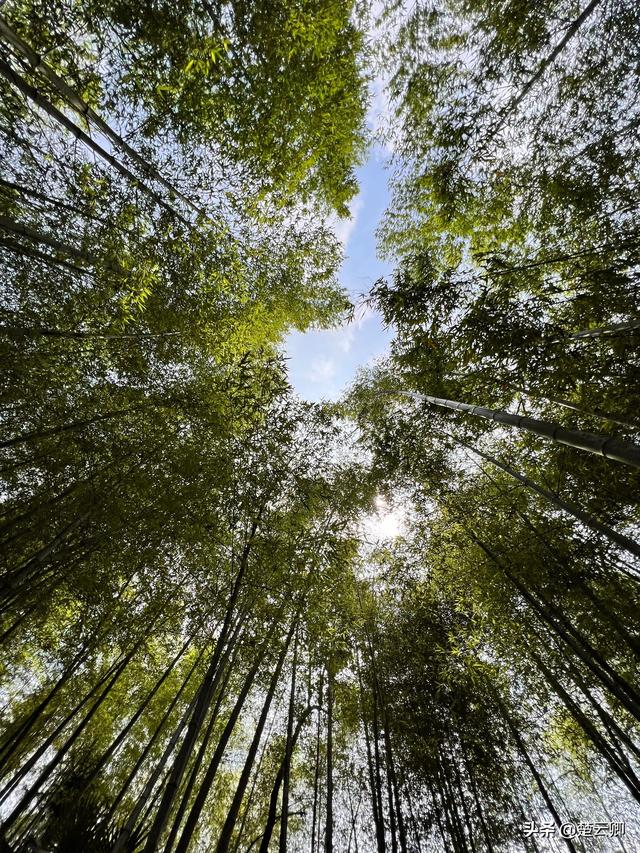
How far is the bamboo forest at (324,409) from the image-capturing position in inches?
99.5

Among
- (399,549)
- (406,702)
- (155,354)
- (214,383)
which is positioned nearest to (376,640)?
(406,702)

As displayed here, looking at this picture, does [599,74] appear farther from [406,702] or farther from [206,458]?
[406,702]

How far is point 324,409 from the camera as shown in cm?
512

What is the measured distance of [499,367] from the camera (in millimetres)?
2684

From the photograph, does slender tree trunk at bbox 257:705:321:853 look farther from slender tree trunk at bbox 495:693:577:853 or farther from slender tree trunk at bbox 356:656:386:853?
slender tree trunk at bbox 495:693:577:853

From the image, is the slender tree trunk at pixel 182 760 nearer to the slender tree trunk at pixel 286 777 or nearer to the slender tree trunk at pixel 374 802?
the slender tree trunk at pixel 286 777

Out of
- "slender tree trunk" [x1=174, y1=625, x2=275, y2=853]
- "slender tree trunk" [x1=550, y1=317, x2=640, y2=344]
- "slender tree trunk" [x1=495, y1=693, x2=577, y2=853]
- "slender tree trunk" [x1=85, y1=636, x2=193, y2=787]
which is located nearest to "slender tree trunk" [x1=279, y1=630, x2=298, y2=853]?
"slender tree trunk" [x1=174, y1=625, x2=275, y2=853]

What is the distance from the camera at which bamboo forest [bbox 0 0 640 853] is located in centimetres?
253

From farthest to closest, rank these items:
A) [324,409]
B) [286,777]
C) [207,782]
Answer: [324,409]
[286,777]
[207,782]

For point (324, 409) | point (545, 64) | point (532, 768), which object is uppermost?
point (324, 409)

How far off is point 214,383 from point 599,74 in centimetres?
430

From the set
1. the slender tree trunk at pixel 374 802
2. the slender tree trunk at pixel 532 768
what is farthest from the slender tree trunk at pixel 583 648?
the slender tree trunk at pixel 374 802

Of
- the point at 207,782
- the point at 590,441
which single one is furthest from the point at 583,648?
the point at 207,782

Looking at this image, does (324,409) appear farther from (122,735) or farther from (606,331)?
(122,735)
